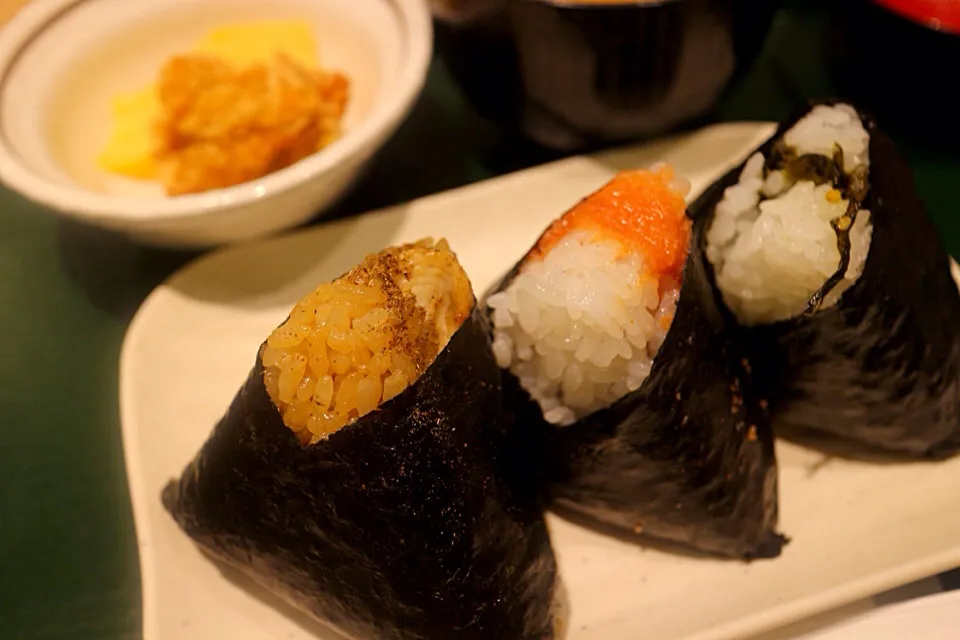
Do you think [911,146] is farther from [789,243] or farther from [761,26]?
[789,243]

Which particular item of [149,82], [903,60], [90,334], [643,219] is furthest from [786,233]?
[149,82]

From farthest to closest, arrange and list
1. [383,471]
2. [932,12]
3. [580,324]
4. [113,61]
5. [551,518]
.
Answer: [113,61] → [932,12] → [551,518] → [580,324] → [383,471]

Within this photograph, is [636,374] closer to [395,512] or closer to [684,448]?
[684,448]

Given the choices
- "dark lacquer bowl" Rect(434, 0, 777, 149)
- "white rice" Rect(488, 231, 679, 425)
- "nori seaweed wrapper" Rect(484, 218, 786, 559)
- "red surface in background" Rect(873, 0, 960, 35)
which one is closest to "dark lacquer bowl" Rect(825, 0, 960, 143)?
"red surface in background" Rect(873, 0, 960, 35)

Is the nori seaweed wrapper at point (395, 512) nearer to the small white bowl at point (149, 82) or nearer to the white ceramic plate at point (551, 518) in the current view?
the white ceramic plate at point (551, 518)

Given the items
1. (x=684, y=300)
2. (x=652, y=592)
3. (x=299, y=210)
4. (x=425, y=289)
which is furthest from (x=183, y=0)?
(x=652, y=592)
